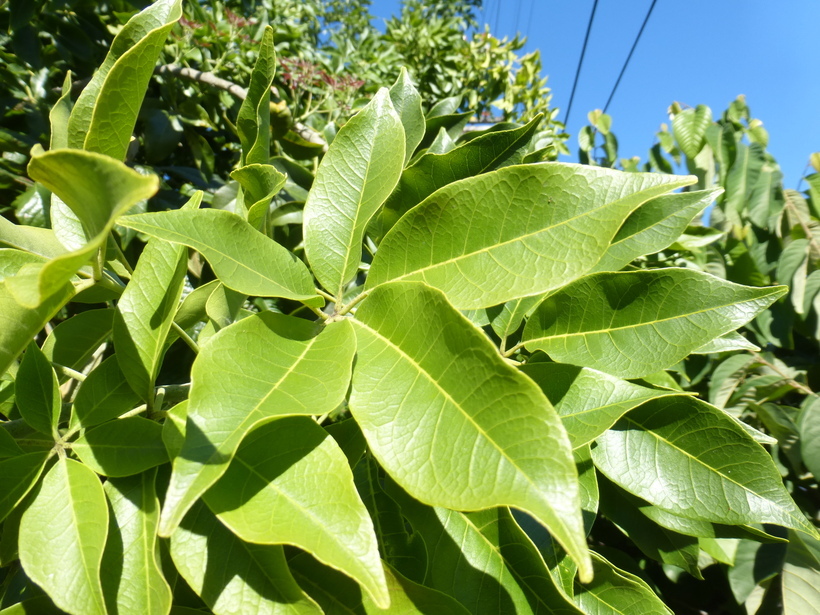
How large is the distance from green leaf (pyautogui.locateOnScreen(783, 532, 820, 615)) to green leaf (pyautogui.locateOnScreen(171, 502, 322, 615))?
1.06 meters

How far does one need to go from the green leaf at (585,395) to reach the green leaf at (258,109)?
42 centimetres

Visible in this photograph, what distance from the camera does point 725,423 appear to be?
649mm

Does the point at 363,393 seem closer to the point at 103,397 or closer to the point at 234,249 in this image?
the point at 234,249

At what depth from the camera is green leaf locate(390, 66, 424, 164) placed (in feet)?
2.72

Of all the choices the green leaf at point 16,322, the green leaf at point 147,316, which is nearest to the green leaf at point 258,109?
the green leaf at point 147,316

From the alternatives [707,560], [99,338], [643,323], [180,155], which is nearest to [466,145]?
[643,323]

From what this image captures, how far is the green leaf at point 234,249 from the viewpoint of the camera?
49 cm

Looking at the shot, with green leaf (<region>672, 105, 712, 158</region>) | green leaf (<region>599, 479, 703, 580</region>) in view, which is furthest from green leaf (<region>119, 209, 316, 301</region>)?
green leaf (<region>672, 105, 712, 158</region>)

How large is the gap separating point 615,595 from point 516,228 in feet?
1.44

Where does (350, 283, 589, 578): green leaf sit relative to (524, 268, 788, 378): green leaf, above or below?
below

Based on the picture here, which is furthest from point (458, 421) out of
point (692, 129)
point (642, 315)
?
point (692, 129)

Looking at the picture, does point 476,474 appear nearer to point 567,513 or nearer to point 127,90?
point 567,513

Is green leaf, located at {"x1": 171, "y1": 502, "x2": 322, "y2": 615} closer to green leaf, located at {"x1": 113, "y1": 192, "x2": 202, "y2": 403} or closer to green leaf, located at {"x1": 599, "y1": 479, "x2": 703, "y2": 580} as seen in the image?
green leaf, located at {"x1": 113, "y1": 192, "x2": 202, "y2": 403}

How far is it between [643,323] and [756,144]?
1.59 meters
